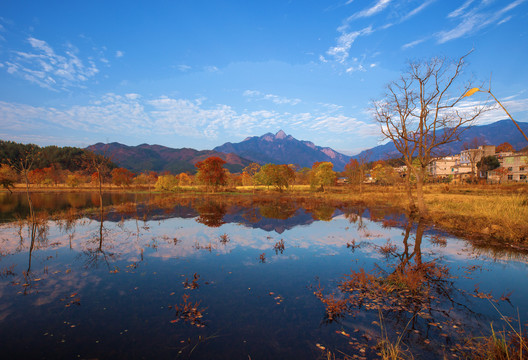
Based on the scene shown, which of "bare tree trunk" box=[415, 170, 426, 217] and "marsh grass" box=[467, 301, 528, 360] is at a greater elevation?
"bare tree trunk" box=[415, 170, 426, 217]

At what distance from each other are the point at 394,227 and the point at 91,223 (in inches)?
1073

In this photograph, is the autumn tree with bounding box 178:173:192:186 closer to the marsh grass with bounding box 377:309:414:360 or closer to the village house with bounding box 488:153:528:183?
the marsh grass with bounding box 377:309:414:360

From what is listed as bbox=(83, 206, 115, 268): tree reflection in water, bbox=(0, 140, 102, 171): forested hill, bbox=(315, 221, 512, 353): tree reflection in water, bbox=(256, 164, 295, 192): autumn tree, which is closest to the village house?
bbox=(256, 164, 295, 192): autumn tree

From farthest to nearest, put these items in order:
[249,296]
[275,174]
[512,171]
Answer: [512,171], [275,174], [249,296]

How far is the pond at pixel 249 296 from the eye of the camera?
19.2ft

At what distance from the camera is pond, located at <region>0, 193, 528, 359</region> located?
587cm

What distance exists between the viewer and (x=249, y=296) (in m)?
8.52

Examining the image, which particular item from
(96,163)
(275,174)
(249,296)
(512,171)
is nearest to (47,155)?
(275,174)

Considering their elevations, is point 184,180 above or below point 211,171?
below

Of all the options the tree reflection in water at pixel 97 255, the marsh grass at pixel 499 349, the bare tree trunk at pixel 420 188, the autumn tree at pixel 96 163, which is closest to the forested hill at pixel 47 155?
the autumn tree at pixel 96 163

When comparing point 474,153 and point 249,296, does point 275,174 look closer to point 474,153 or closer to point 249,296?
point 249,296

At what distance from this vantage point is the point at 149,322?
6820mm

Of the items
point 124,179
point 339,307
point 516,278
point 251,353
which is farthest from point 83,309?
point 124,179

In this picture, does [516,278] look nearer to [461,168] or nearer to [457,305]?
[457,305]
